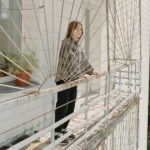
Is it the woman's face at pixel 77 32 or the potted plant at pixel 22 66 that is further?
the potted plant at pixel 22 66

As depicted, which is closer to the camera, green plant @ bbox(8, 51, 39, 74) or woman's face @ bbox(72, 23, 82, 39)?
woman's face @ bbox(72, 23, 82, 39)

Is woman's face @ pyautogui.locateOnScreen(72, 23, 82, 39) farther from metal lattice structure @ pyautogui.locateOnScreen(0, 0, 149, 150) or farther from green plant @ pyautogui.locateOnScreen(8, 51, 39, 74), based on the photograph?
green plant @ pyautogui.locateOnScreen(8, 51, 39, 74)

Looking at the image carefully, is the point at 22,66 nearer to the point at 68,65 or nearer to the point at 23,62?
the point at 23,62

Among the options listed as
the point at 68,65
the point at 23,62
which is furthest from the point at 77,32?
the point at 23,62

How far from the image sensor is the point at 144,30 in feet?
29.4

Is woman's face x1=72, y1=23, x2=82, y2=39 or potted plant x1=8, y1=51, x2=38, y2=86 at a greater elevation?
woman's face x1=72, y1=23, x2=82, y2=39

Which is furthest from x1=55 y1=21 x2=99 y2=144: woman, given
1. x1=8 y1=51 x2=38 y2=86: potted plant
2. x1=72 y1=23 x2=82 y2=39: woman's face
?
x1=8 y1=51 x2=38 y2=86: potted plant

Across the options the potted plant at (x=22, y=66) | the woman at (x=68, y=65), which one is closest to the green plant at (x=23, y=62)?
the potted plant at (x=22, y=66)

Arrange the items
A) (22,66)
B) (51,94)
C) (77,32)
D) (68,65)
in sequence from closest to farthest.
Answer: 1. (51,94)
2. (68,65)
3. (77,32)
4. (22,66)

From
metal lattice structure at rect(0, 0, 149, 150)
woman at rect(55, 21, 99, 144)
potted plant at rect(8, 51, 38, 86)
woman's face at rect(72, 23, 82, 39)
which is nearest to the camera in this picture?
metal lattice structure at rect(0, 0, 149, 150)

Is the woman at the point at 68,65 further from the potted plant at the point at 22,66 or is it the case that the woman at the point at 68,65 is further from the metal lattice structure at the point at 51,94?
the potted plant at the point at 22,66

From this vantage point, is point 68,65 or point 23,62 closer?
point 68,65

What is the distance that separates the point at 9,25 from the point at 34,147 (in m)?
1.67

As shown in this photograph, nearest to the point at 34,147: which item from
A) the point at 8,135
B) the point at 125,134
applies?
the point at 8,135
